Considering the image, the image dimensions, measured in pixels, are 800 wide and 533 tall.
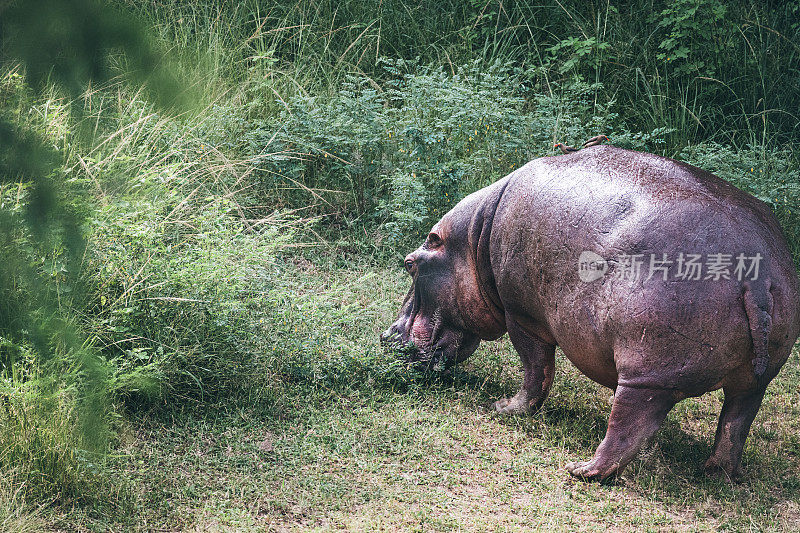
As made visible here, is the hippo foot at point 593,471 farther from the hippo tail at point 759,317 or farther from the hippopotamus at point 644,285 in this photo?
the hippo tail at point 759,317

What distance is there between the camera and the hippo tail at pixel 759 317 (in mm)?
3793

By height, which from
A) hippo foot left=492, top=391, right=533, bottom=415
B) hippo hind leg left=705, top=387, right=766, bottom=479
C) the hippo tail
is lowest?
hippo foot left=492, top=391, right=533, bottom=415

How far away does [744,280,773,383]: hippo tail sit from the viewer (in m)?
3.79

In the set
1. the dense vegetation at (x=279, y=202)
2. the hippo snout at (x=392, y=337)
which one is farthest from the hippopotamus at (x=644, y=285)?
the hippo snout at (x=392, y=337)

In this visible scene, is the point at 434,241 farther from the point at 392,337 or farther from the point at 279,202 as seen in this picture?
the point at 279,202

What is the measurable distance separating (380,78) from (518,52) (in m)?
1.77

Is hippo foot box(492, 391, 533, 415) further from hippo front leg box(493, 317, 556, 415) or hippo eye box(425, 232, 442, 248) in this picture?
hippo eye box(425, 232, 442, 248)

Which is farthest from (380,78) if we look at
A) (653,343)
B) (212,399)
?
(653,343)

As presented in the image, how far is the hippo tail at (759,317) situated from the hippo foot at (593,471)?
0.91m

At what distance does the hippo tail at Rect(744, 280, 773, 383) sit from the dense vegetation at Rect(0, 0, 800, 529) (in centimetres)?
79

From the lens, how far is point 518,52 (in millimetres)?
9875

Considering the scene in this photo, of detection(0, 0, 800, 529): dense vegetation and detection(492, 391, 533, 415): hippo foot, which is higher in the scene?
detection(0, 0, 800, 529): dense vegetation

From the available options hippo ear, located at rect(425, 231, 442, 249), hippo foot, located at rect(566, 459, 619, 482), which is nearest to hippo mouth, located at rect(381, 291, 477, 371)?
hippo ear, located at rect(425, 231, 442, 249)

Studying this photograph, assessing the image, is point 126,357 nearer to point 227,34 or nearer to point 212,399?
point 212,399
